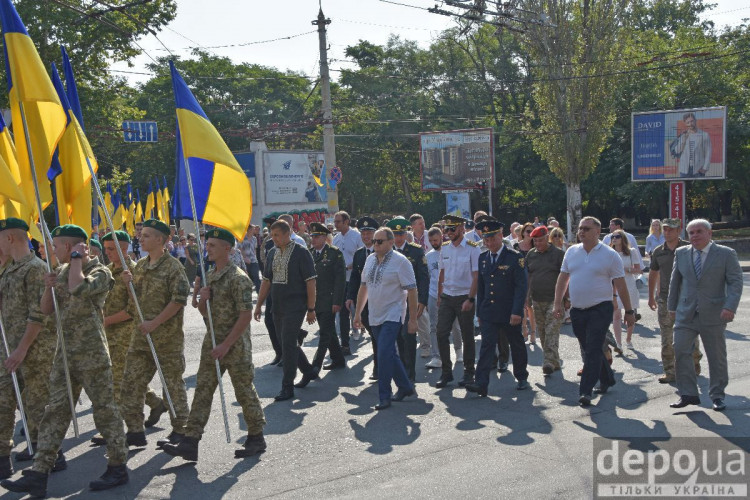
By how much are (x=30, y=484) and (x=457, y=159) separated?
35850mm

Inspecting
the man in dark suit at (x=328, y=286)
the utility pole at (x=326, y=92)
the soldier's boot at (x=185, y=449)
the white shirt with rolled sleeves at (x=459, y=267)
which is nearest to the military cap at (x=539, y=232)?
the white shirt with rolled sleeves at (x=459, y=267)

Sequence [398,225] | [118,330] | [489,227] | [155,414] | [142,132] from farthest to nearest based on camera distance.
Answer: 1. [142,132]
2. [398,225]
3. [489,227]
4. [155,414]
5. [118,330]

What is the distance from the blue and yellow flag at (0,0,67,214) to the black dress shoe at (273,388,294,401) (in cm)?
316

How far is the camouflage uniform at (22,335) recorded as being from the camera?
21.3 ft

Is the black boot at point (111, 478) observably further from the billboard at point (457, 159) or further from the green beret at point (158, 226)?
the billboard at point (457, 159)

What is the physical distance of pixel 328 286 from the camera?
10953mm

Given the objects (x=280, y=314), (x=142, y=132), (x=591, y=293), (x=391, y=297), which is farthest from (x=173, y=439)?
(x=142, y=132)

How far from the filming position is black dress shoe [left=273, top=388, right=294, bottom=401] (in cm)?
908

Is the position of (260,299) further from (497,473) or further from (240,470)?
(497,473)

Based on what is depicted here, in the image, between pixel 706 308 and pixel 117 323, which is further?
pixel 706 308

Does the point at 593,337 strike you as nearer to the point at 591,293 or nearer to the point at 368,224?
the point at 591,293

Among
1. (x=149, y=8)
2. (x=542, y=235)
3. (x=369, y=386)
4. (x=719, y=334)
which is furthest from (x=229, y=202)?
(x=149, y=8)

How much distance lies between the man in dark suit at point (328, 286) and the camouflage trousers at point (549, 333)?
7.94ft

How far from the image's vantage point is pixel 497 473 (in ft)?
20.2
